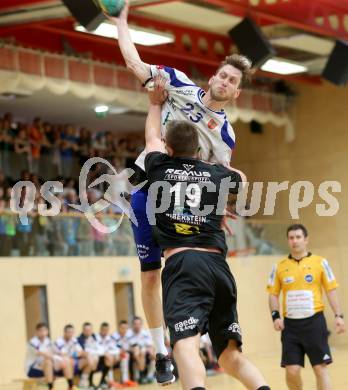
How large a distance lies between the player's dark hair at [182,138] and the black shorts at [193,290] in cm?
65

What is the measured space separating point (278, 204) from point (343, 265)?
2363 millimetres

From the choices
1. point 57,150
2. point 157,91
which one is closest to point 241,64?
point 157,91

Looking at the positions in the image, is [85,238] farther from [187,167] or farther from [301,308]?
[187,167]

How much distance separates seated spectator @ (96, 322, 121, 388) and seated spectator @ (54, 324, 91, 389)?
0.41 meters

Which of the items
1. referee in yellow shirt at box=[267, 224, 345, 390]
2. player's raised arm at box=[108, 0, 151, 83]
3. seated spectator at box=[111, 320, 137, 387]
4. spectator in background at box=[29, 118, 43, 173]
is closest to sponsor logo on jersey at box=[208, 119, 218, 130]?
player's raised arm at box=[108, 0, 151, 83]

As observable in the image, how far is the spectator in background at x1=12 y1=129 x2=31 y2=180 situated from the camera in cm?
2078

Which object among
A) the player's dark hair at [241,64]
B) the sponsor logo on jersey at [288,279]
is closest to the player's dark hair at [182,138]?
the player's dark hair at [241,64]

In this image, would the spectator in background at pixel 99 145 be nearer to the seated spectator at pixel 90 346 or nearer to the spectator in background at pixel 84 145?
the spectator in background at pixel 84 145

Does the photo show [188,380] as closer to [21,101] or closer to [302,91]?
[21,101]

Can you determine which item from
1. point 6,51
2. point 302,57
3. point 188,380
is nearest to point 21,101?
point 6,51

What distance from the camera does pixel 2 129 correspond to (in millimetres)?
20594

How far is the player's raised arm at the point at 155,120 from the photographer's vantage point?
21.9 ft

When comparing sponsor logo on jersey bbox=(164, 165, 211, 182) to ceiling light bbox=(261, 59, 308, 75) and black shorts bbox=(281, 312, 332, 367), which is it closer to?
black shorts bbox=(281, 312, 332, 367)

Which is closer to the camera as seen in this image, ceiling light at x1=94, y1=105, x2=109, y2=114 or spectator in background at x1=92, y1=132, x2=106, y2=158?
spectator in background at x1=92, y1=132, x2=106, y2=158
